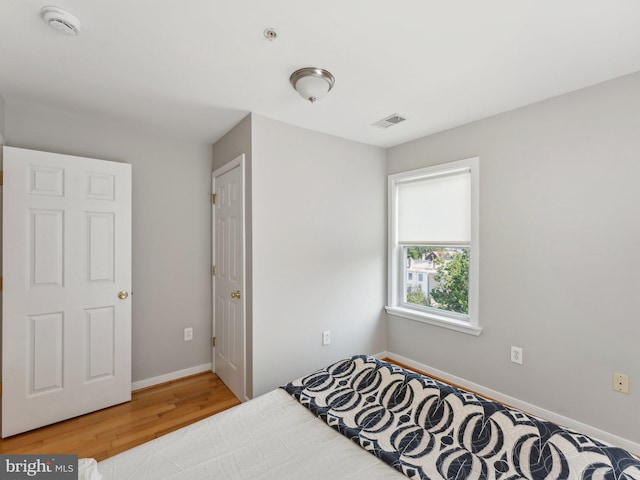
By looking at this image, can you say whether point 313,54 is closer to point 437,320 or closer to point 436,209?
point 436,209

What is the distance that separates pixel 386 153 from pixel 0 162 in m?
3.34

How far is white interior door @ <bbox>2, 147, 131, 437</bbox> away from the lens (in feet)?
7.16

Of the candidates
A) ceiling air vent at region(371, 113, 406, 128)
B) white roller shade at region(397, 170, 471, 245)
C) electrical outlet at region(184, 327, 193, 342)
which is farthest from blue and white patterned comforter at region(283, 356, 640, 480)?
ceiling air vent at region(371, 113, 406, 128)

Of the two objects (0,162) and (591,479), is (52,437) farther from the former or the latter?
(591,479)

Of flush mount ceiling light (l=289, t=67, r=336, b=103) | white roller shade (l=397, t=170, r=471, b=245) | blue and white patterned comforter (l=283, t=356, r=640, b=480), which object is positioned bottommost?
blue and white patterned comforter (l=283, t=356, r=640, b=480)

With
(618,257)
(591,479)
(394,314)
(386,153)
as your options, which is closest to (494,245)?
(618,257)

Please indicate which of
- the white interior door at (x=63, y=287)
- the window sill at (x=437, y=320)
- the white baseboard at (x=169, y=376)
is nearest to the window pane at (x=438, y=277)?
the window sill at (x=437, y=320)

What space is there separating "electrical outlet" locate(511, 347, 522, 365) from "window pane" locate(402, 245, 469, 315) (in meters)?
0.49

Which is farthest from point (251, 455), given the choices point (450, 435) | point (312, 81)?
point (312, 81)

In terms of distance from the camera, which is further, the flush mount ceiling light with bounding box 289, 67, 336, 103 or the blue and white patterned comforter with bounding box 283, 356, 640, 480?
the flush mount ceiling light with bounding box 289, 67, 336, 103

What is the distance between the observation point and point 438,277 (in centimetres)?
314

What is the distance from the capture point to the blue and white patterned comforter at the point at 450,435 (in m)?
1.14

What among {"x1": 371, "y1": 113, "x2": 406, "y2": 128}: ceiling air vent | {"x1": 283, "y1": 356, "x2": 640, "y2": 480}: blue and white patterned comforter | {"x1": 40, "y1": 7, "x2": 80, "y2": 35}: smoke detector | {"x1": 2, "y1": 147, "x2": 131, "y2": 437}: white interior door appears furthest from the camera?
{"x1": 371, "y1": 113, "x2": 406, "y2": 128}: ceiling air vent

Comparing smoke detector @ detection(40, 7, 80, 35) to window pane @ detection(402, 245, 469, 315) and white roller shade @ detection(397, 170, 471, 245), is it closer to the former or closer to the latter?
white roller shade @ detection(397, 170, 471, 245)
